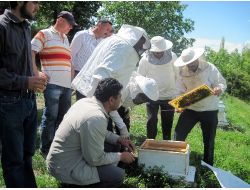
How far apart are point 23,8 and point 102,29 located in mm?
2557

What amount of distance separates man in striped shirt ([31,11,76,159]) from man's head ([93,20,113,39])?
555 millimetres

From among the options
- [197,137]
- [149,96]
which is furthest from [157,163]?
[197,137]

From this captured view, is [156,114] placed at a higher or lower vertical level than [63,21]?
lower

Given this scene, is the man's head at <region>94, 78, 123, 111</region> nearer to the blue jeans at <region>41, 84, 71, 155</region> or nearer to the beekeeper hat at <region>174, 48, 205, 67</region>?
the blue jeans at <region>41, 84, 71, 155</region>

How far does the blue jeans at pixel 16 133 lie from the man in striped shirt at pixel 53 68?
4.88 feet

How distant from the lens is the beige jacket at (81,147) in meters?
3.88

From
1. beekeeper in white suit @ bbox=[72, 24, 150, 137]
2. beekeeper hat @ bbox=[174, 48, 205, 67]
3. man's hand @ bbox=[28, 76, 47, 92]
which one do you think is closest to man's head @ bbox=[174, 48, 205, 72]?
beekeeper hat @ bbox=[174, 48, 205, 67]

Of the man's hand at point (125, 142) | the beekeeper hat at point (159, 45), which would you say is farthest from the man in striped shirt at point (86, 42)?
the man's hand at point (125, 142)

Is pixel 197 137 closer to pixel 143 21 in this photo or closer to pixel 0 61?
pixel 0 61

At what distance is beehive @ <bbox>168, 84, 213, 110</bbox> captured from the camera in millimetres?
5535

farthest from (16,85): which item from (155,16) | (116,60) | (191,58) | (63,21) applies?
(155,16)

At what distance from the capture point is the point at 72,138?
394cm

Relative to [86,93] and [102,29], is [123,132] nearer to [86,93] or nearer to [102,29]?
[86,93]

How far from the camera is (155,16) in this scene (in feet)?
76.5
